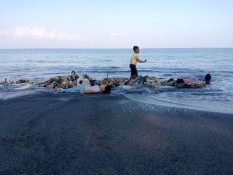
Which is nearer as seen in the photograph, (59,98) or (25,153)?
(25,153)

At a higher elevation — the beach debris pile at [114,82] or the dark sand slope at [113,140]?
the dark sand slope at [113,140]

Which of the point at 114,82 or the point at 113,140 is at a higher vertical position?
the point at 113,140

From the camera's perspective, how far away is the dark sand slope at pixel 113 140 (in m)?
4.66

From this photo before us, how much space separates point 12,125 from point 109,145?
9.57ft

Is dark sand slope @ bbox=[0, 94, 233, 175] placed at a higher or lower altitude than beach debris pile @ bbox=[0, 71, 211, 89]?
higher

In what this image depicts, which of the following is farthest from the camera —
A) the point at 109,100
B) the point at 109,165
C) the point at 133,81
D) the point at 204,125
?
the point at 133,81

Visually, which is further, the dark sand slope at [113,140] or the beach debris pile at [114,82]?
the beach debris pile at [114,82]

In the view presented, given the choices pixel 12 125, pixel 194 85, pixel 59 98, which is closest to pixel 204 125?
pixel 12 125

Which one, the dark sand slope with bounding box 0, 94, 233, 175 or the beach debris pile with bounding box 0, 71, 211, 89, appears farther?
the beach debris pile with bounding box 0, 71, 211, 89

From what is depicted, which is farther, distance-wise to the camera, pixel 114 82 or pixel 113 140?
pixel 114 82

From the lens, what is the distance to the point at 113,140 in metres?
5.99

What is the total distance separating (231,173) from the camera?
4418mm

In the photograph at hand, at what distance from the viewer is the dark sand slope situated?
4664mm

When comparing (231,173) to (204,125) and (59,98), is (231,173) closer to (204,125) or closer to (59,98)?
(204,125)
